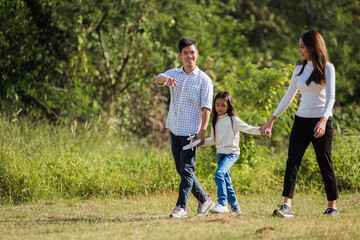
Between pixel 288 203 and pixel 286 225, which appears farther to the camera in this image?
pixel 288 203

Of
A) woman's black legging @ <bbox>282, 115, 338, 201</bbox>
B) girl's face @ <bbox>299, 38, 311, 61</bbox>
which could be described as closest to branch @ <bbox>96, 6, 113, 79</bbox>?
girl's face @ <bbox>299, 38, 311, 61</bbox>

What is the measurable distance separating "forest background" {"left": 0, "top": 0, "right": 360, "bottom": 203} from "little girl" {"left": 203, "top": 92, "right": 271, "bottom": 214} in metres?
2.47

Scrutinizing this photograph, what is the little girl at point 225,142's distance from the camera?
5.63m

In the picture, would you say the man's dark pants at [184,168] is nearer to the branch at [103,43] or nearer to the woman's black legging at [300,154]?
the woman's black legging at [300,154]

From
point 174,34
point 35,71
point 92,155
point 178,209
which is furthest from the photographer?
point 174,34

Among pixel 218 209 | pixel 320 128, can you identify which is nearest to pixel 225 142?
pixel 218 209

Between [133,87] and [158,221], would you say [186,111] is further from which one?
[133,87]

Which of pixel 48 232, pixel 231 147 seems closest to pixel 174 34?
pixel 231 147

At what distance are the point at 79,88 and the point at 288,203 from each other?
835 centimetres

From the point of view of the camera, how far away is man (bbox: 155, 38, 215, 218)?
17.7 ft

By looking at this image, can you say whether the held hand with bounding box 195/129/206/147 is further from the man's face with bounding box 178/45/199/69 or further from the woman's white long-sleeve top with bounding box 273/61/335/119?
the woman's white long-sleeve top with bounding box 273/61/335/119

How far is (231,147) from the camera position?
5805 mm

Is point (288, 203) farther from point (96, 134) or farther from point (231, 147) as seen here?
point (96, 134)

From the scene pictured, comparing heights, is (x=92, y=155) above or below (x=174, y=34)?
below
